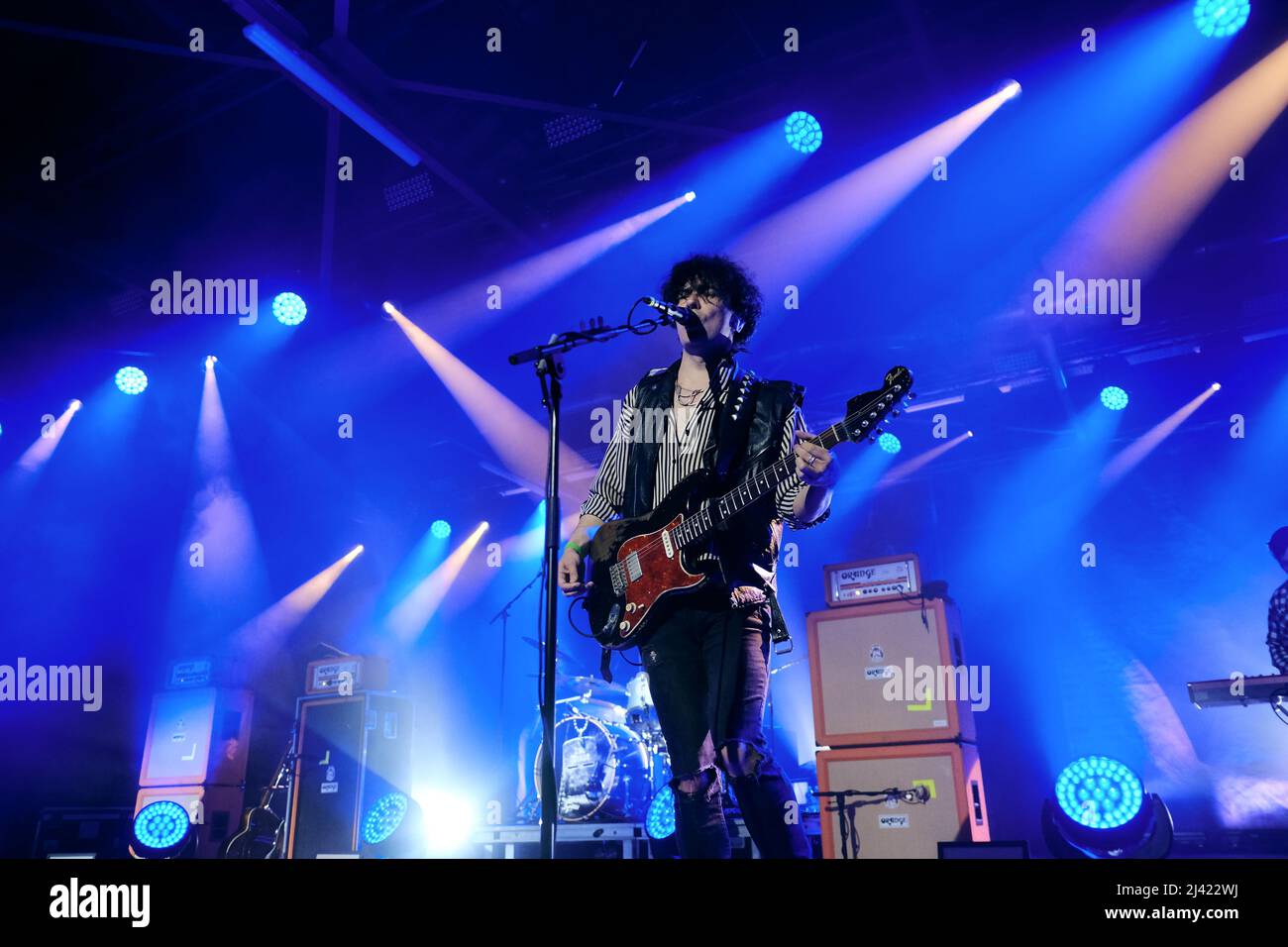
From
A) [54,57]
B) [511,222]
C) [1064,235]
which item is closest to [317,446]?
[511,222]

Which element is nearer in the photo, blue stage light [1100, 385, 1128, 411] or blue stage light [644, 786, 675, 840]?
blue stage light [644, 786, 675, 840]

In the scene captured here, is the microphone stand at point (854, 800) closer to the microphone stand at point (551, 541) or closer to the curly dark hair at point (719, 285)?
the microphone stand at point (551, 541)

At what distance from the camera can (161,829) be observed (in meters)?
7.18

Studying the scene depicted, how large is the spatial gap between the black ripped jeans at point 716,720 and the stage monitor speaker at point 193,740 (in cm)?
733

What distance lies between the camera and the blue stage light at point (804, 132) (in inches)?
269

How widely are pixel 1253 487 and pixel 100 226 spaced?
39.6 feet

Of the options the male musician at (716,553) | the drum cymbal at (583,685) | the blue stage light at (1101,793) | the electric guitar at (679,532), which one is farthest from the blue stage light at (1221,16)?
the drum cymbal at (583,685)

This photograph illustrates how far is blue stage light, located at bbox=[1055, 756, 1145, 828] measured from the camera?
15.2ft

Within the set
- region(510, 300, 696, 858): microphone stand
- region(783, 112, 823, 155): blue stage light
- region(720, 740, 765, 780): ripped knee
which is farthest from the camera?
region(783, 112, 823, 155): blue stage light

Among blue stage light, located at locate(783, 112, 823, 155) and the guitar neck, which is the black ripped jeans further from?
blue stage light, located at locate(783, 112, 823, 155)

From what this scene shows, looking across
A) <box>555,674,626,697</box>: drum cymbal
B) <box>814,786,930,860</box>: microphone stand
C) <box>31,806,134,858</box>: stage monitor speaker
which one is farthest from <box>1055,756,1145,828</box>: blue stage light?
<box>31,806,134,858</box>: stage monitor speaker

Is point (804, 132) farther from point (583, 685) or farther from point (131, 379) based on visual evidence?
point (131, 379)
